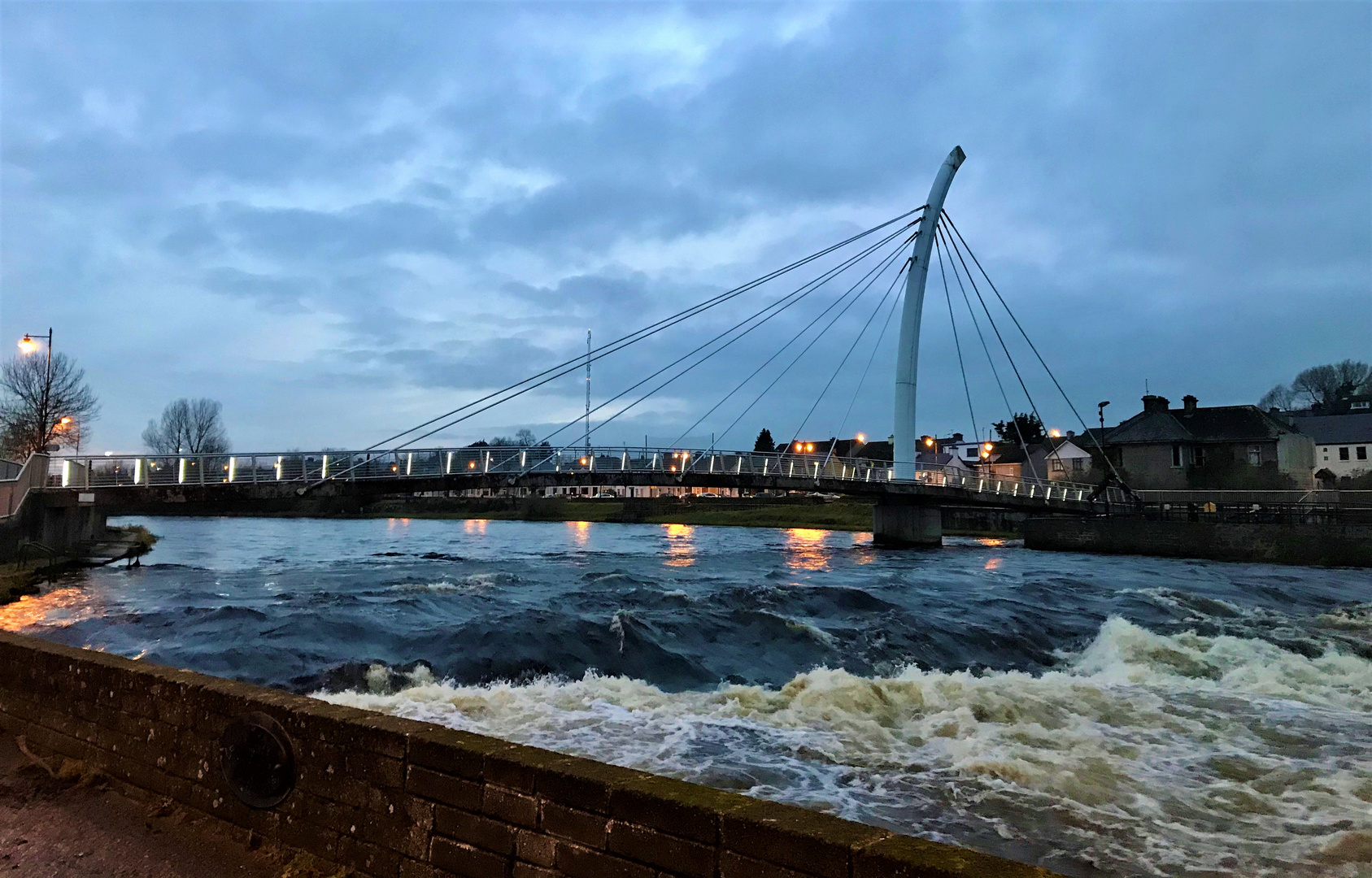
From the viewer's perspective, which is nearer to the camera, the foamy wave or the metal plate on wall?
the metal plate on wall

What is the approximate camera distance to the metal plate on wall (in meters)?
4.78

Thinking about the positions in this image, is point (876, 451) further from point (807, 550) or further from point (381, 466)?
point (381, 466)

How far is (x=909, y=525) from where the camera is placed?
45.8 meters

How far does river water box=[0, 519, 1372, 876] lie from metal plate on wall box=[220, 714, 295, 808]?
418cm

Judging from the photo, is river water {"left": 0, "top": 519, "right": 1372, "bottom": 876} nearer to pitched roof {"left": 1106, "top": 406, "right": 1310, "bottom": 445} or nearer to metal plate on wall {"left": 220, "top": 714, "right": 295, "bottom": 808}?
metal plate on wall {"left": 220, "top": 714, "right": 295, "bottom": 808}

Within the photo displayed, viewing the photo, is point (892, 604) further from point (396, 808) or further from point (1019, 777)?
point (396, 808)

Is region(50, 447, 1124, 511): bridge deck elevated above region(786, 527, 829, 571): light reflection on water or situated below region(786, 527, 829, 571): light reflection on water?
above

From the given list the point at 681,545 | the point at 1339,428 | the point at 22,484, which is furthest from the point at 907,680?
the point at 1339,428

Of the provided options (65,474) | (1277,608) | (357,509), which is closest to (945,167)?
(1277,608)

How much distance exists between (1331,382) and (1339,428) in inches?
→ 1469

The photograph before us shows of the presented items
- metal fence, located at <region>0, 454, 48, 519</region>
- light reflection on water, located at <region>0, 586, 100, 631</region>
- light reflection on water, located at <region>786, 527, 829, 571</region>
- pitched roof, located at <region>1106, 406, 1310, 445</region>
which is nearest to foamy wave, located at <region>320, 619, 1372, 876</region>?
light reflection on water, located at <region>0, 586, 100, 631</region>

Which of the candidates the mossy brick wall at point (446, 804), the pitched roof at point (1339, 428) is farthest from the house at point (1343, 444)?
the mossy brick wall at point (446, 804)

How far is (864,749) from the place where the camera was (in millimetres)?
9078

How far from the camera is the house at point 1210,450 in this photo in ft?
205
